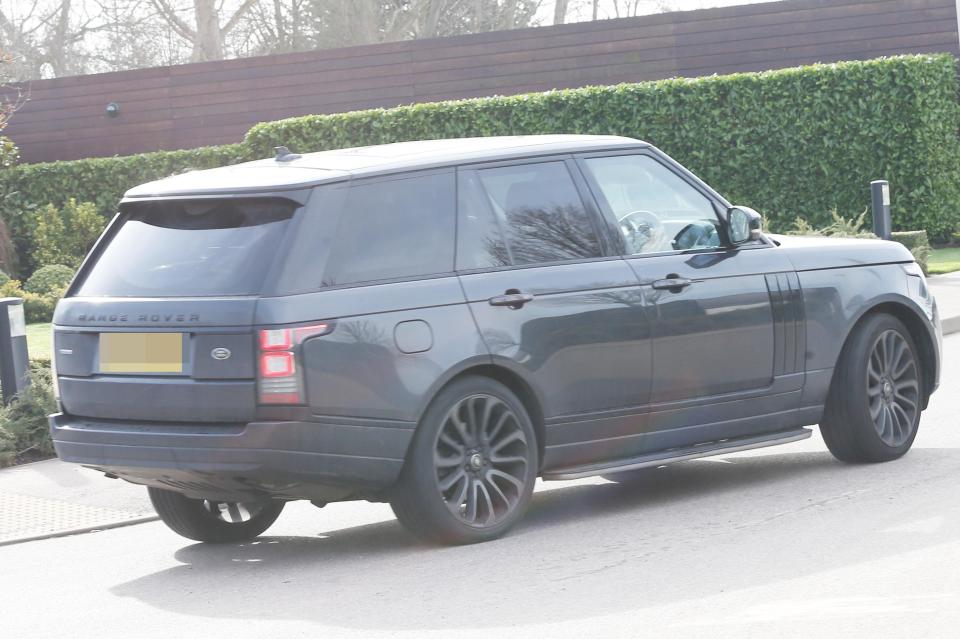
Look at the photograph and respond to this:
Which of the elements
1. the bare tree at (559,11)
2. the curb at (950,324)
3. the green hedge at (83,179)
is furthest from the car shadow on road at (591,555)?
the bare tree at (559,11)

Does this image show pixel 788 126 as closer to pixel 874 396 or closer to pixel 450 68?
pixel 450 68

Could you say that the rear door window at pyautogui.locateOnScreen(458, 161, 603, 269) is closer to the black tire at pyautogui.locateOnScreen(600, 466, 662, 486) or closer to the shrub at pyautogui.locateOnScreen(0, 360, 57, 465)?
the black tire at pyautogui.locateOnScreen(600, 466, 662, 486)

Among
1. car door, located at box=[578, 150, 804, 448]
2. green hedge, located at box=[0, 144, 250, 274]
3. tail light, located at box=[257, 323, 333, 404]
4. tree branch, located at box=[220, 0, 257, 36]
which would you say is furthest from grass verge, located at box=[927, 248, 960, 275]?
tree branch, located at box=[220, 0, 257, 36]

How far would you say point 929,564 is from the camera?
5.78 m

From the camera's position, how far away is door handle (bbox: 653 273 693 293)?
713 cm

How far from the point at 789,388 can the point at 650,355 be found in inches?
38.0

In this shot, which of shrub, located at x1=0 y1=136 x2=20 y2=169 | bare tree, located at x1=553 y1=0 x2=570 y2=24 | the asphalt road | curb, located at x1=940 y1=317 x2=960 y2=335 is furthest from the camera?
bare tree, located at x1=553 y1=0 x2=570 y2=24

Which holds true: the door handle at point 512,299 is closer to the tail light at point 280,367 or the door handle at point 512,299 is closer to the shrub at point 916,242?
the tail light at point 280,367

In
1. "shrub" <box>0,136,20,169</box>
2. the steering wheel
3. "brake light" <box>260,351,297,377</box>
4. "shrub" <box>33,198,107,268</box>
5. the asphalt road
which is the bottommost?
the asphalt road

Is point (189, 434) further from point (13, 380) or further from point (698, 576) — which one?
point (13, 380)

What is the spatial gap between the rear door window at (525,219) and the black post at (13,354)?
4877 millimetres

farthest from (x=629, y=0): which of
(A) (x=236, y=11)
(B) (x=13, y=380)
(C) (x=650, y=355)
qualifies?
(C) (x=650, y=355)

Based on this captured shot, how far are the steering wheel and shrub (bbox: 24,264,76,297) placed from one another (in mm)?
13164

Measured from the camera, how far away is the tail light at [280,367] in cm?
595
